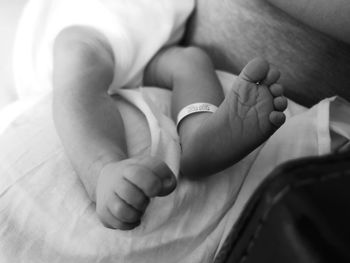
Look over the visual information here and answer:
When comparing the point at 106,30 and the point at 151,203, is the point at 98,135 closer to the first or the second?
the point at 151,203

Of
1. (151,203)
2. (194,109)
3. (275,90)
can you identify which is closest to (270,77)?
(275,90)

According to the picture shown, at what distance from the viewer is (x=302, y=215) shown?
0.25 m

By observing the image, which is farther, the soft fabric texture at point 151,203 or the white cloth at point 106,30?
the white cloth at point 106,30

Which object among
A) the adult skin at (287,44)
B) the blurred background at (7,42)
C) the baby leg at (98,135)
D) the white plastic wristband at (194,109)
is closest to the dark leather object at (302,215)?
the baby leg at (98,135)

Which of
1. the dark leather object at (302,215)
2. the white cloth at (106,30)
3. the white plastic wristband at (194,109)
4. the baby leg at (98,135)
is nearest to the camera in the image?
the dark leather object at (302,215)

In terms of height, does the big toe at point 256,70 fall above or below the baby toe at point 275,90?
above

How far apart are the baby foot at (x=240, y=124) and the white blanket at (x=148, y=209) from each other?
41 mm

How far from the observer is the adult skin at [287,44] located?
654mm

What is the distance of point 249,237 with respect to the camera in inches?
11.4

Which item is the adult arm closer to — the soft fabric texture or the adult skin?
the adult skin

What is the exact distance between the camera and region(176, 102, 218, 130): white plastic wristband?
598 mm

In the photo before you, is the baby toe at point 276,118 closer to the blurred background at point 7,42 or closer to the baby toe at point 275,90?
the baby toe at point 275,90

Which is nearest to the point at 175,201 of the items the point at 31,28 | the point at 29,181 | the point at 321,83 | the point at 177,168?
the point at 177,168

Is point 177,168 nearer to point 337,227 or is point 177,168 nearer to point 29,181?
point 29,181
